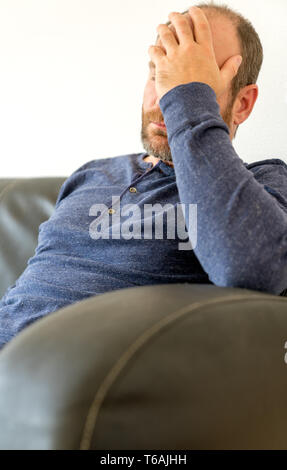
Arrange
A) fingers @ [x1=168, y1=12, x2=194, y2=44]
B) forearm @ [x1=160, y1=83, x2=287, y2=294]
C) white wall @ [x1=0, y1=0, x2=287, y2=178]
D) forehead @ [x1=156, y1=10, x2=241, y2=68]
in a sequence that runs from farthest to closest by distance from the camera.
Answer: white wall @ [x1=0, y1=0, x2=287, y2=178] < forehead @ [x1=156, y1=10, x2=241, y2=68] < fingers @ [x1=168, y1=12, x2=194, y2=44] < forearm @ [x1=160, y1=83, x2=287, y2=294]

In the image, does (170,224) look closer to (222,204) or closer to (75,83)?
(222,204)

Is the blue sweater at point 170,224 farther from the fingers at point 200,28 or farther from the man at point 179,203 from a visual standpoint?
the fingers at point 200,28

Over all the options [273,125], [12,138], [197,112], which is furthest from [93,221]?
[12,138]

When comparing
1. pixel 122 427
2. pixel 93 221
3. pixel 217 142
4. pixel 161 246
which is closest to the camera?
pixel 122 427

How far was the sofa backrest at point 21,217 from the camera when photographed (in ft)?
4.71

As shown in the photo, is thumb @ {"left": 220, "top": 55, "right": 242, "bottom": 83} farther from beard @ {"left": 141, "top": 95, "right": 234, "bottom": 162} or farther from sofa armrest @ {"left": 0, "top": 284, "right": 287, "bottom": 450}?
sofa armrest @ {"left": 0, "top": 284, "right": 287, "bottom": 450}

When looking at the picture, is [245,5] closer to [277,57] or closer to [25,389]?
[277,57]

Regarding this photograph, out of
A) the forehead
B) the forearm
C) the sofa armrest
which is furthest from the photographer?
the forehead

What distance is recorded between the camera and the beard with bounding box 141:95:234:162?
114 centimetres

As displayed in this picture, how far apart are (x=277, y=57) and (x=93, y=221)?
0.64m

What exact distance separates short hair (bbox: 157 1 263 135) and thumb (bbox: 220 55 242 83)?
0.19 ft

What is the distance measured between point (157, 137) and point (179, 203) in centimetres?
18

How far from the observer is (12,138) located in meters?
1.86

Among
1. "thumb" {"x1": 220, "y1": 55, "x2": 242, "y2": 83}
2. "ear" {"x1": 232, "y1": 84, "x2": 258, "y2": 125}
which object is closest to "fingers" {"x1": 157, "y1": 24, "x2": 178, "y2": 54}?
"thumb" {"x1": 220, "y1": 55, "x2": 242, "y2": 83}
